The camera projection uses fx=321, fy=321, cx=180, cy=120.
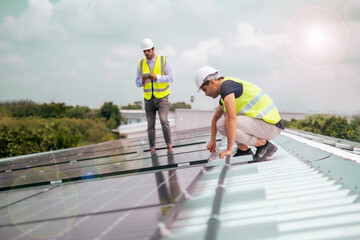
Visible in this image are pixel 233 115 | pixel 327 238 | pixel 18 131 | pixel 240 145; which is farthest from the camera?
pixel 18 131

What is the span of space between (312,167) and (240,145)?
4.16 ft

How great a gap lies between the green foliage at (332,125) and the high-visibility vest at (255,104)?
29440 mm

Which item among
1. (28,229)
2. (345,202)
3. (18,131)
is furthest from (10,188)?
(18,131)

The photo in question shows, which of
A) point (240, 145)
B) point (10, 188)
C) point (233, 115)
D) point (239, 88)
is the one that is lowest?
point (10, 188)

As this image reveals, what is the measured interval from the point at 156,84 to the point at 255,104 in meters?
2.75

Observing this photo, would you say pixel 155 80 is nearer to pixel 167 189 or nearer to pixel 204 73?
pixel 204 73

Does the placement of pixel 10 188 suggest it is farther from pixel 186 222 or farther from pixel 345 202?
pixel 345 202

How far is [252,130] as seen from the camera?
4031 millimetres

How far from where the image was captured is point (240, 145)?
4316 millimetres

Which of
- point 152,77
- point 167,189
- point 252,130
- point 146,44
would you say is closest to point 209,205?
point 167,189

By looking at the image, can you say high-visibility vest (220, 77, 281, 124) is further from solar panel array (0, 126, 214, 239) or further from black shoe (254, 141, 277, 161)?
solar panel array (0, 126, 214, 239)

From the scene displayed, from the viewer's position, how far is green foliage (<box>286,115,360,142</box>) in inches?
1239

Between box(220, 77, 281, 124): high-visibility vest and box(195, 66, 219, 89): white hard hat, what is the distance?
296mm

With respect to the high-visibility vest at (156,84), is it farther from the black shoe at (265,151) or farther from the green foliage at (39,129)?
the green foliage at (39,129)
